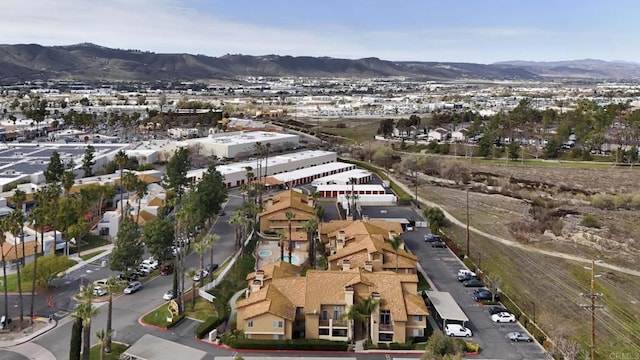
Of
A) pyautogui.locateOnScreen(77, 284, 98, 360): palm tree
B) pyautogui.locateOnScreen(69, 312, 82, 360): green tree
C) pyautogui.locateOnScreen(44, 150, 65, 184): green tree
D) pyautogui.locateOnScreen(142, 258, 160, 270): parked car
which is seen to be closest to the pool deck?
pyautogui.locateOnScreen(142, 258, 160, 270): parked car

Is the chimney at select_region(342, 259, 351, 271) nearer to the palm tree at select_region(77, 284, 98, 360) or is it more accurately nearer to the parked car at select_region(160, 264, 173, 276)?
the parked car at select_region(160, 264, 173, 276)

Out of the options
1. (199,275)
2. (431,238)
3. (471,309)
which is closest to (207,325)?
(199,275)

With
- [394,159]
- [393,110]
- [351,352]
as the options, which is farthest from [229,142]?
[393,110]

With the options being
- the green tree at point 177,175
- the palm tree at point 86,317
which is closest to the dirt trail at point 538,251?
the green tree at point 177,175

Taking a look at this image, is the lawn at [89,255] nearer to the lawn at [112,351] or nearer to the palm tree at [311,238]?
the lawn at [112,351]

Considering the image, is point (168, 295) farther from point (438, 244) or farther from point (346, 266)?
point (438, 244)
